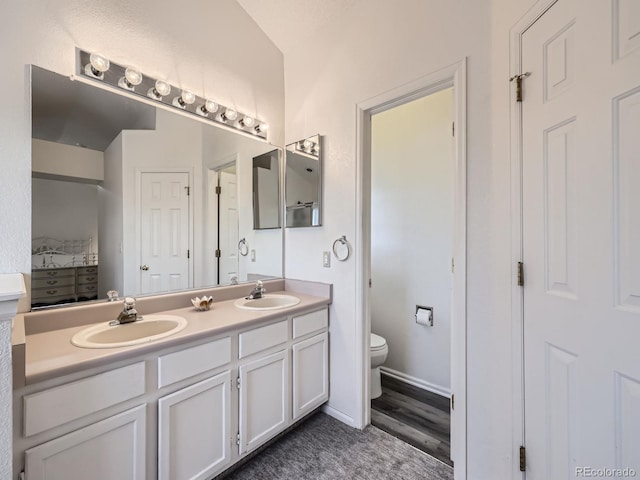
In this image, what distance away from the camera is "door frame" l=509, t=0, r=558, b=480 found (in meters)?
1.15

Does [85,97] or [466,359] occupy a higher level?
[85,97]

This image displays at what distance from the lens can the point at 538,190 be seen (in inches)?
42.4

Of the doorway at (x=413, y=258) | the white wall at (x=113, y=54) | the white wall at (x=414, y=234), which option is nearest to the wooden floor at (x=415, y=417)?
the doorway at (x=413, y=258)

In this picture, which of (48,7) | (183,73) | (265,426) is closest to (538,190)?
(265,426)

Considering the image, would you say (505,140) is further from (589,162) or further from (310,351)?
(310,351)

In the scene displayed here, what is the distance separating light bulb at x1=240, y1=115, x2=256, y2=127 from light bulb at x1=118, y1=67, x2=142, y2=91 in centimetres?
69

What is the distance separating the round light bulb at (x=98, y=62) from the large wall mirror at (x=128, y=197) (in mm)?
108

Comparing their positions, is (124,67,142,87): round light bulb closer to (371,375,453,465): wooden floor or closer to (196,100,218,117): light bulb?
(196,100,218,117): light bulb

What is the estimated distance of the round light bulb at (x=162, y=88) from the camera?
63.6 inches

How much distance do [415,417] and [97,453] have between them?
1.86 m

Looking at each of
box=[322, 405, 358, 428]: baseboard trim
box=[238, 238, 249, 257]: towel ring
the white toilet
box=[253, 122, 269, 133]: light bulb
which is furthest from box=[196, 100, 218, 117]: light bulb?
box=[322, 405, 358, 428]: baseboard trim

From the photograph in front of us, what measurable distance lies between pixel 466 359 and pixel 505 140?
41.7 inches

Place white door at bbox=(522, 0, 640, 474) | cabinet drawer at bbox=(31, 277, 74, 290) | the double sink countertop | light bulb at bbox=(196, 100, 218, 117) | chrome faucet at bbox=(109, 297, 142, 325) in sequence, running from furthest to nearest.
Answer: light bulb at bbox=(196, 100, 218, 117), chrome faucet at bbox=(109, 297, 142, 325), cabinet drawer at bbox=(31, 277, 74, 290), the double sink countertop, white door at bbox=(522, 0, 640, 474)

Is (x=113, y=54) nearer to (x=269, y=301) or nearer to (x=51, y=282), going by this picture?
(x=51, y=282)
